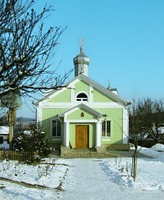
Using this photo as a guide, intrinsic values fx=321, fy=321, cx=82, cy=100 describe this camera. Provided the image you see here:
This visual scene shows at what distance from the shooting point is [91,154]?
913 inches

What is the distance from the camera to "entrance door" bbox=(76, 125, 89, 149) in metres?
25.8

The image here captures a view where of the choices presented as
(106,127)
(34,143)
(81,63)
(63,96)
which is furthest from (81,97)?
(34,143)

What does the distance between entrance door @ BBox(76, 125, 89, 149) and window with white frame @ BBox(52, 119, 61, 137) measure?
6.63 feet

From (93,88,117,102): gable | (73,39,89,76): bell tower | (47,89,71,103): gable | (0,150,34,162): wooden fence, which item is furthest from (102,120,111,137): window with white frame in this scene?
(0,150,34,162): wooden fence

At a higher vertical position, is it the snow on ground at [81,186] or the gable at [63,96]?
the gable at [63,96]

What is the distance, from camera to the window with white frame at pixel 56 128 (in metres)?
27.1

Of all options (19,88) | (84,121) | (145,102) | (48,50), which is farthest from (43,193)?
(145,102)

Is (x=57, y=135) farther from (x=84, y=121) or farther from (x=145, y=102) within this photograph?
(x=145, y=102)

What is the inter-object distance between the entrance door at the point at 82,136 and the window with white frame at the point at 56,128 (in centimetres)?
202

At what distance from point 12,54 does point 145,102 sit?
3644 cm

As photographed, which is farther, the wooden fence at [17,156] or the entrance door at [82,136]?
the entrance door at [82,136]

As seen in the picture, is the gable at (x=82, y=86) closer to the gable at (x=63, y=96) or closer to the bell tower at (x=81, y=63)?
the gable at (x=63, y=96)

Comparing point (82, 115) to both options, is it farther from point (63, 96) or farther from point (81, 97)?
point (63, 96)

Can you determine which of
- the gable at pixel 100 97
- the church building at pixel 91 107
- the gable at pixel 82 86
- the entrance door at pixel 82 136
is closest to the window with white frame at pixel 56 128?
the church building at pixel 91 107
